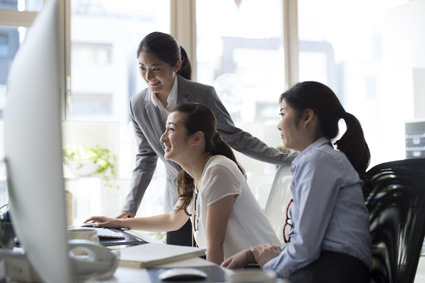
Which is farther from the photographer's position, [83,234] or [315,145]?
[315,145]

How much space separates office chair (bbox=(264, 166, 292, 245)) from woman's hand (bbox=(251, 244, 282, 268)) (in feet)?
1.81

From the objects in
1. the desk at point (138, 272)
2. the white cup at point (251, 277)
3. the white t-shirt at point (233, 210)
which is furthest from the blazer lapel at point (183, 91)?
the white cup at point (251, 277)

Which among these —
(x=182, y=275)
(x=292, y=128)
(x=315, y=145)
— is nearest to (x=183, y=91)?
(x=292, y=128)

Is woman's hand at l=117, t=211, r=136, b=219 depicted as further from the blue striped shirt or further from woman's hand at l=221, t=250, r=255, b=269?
the blue striped shirt

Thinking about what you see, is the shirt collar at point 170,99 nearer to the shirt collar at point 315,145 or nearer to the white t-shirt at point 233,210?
the white t-shirt at point 233,210

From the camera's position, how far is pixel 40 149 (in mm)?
625

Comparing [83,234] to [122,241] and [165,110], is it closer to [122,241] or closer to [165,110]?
[122,241]

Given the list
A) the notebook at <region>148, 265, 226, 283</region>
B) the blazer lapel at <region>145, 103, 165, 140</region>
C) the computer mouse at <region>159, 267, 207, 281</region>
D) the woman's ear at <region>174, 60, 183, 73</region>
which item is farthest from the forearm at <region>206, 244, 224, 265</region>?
the woman's ear at <region>174, 60, 183, 73</region>

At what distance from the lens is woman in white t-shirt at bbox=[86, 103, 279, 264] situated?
5.91 feet

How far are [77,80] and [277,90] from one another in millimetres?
1543

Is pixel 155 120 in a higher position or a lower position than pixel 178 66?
lower

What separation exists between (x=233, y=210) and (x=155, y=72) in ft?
2.73

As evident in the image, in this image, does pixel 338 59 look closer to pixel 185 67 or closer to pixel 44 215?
pixel 185 67

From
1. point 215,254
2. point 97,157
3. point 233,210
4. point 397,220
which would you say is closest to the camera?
point 397,220
